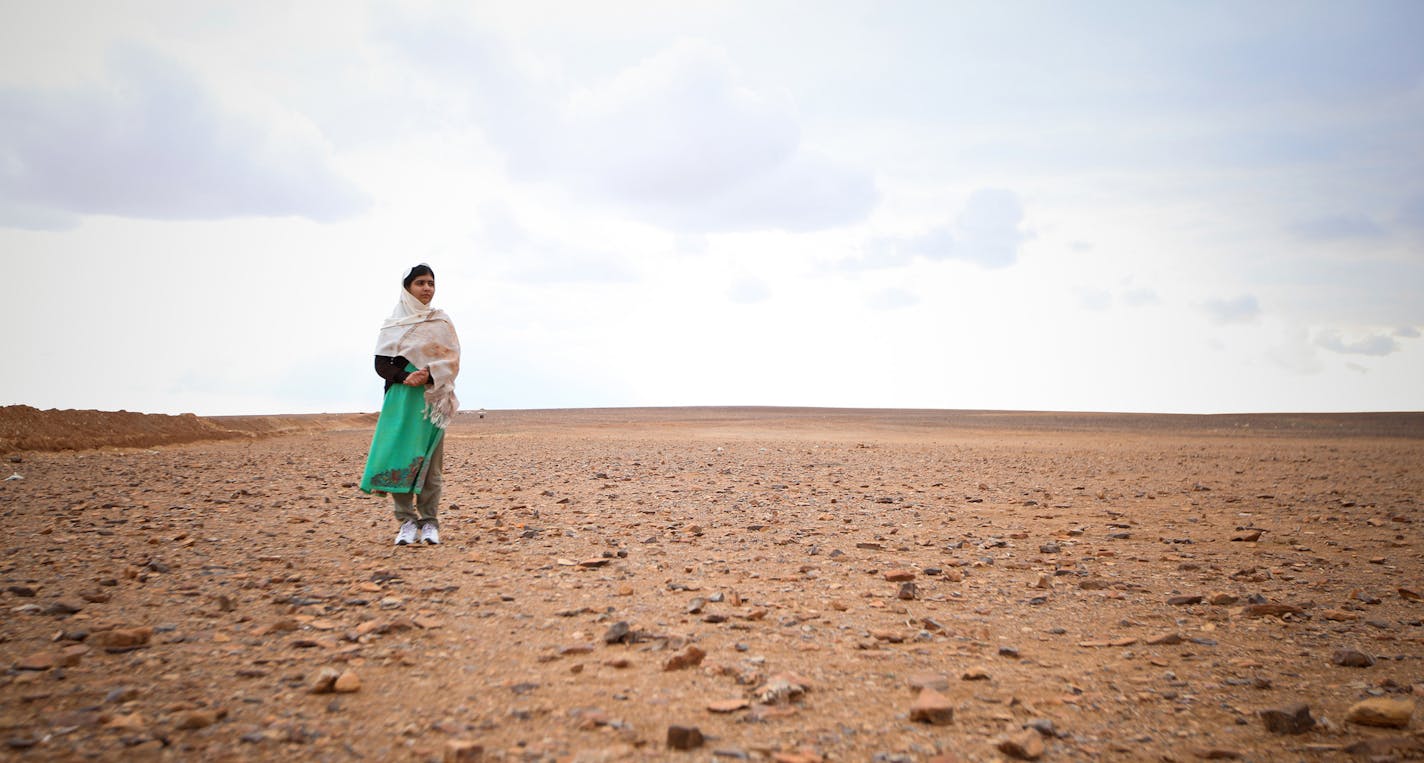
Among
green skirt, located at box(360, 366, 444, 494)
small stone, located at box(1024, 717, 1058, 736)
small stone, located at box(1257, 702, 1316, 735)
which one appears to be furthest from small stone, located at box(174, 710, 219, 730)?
small stone, located at box(1257, 702, 1316, 735)

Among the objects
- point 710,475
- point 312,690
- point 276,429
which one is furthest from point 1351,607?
point 276,429

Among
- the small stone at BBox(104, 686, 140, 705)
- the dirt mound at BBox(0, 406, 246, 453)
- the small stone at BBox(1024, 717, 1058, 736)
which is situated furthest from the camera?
the dirt mound at BBox(0, 406, 246, 453)

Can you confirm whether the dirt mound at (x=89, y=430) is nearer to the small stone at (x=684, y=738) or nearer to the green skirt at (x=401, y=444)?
the green skirt at (x=401, y=444)

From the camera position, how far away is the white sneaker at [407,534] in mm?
7739

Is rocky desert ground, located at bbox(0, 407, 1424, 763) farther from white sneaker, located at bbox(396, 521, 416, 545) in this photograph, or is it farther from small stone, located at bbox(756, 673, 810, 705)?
white sneaker, located at bbox(396, 521, 416, 545)

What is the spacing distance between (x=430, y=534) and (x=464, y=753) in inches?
198

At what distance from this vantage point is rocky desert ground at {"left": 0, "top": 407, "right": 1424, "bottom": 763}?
3.56 meters

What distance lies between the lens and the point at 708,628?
4977 mm

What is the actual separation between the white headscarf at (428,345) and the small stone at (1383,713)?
727 cm

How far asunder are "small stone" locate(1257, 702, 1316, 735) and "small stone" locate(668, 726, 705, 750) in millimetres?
2654

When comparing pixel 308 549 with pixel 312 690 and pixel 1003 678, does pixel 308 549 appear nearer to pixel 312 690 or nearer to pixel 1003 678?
pixel 312 690

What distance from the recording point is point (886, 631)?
16.4 feet

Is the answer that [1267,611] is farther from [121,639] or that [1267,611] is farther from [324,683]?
[121,639]

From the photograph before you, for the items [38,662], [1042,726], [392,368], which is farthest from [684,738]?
[392,368]
